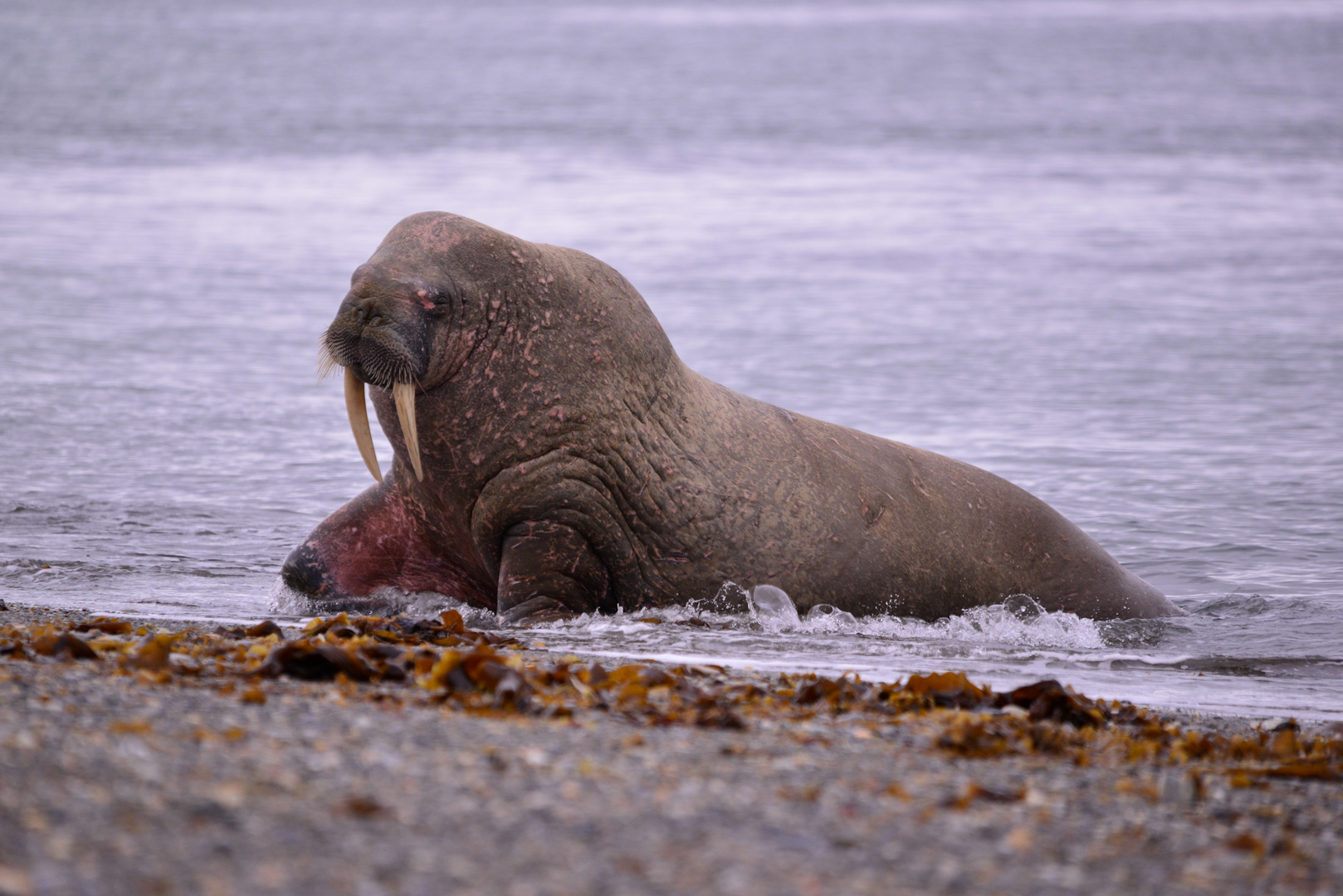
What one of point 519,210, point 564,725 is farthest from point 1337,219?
point 564,725

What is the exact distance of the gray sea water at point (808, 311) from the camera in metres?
7.50

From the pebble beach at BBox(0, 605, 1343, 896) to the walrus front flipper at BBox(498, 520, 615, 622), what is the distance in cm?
198

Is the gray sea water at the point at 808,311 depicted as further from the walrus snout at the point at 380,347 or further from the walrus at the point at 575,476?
the walrus snout at the point at 380,347

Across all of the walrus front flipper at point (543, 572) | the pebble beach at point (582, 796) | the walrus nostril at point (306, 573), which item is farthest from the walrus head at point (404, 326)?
the pebble beach at point (582, 796)

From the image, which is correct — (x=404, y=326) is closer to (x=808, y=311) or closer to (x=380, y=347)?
(x=380, y=347)

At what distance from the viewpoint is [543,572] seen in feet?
21.5

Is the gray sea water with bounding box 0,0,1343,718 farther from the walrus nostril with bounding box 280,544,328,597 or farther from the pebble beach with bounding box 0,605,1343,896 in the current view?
the pebble beach with bounding box 0,605,1343,896

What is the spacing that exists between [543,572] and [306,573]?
4.05ft

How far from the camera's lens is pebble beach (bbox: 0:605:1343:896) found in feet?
8.83

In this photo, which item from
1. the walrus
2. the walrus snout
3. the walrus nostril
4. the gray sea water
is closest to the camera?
the walrus snout

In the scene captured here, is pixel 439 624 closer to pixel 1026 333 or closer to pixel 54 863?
pixel 54 863

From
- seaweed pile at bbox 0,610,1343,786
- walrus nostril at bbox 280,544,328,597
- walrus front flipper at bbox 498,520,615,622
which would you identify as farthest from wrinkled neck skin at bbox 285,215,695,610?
seaweed pile at bbox 0,610,1343,786

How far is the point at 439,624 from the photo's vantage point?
5.89 m

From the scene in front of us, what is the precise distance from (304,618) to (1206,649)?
4117mm
